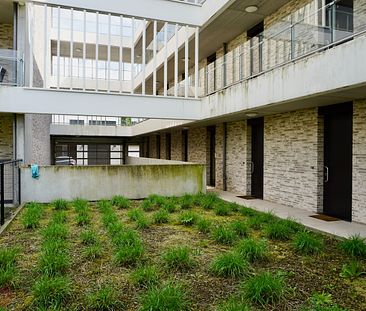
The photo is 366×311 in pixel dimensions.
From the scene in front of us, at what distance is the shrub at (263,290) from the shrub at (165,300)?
76cm

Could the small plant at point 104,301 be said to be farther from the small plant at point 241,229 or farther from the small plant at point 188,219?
the small plant at point 188,219

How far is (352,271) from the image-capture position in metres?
4.56

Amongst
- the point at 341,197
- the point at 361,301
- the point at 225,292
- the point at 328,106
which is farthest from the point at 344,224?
the point at 225,292

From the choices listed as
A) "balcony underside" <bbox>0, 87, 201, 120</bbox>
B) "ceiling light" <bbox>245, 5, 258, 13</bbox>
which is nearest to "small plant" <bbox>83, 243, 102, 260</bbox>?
"balcony underside" <bbox>0, 87, 201, 120</bbox>

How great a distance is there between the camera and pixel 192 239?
6211 mm

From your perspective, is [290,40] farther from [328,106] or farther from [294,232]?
[294,232]

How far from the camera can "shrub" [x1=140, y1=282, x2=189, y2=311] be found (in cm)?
347

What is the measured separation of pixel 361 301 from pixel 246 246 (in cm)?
176

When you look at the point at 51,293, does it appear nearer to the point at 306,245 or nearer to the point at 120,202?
the point at 306,245

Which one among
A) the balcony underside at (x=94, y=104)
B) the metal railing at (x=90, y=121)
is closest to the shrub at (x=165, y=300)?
the balcony underside at (x=94, y=104)

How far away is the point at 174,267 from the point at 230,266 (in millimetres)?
817

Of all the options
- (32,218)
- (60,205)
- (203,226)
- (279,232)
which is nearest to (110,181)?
(60,205)

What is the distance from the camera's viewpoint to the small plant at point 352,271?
4.51 m

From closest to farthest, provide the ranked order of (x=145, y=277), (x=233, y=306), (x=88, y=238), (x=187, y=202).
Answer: (x=233, y=306) → (x=145, y=277) → (x=88, y=238) → (x=187, y=202)
